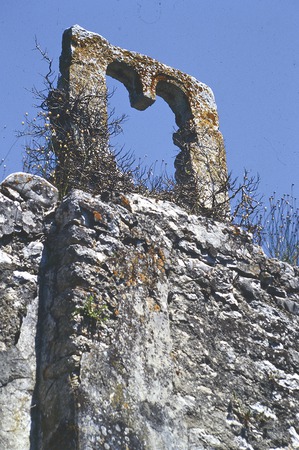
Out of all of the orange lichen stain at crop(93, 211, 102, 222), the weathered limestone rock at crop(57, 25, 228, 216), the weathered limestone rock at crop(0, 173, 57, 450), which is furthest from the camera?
the weathered limestone rock at crop(57, 25, 228, 216)

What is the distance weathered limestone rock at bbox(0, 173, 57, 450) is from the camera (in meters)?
4.42

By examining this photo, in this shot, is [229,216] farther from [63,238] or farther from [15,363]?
[15,363]

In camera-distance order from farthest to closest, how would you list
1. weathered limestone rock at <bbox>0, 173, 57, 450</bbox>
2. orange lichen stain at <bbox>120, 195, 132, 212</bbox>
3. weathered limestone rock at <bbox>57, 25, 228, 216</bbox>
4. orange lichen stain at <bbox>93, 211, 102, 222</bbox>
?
weathered limestone rock at <bbox>57, 25, 228, 216</bbox>
orange lichen stain at <bbox>120, 195, 132, 212</bbox>
orange lichen stain at <bbox>93, 211, 102, 222</bbox>
weathered limestone rock at <bbox>0, 173, 57, 450</bbox>

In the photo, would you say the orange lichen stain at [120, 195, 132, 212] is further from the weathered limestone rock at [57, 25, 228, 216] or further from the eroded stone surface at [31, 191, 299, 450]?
the weathered limestone rock at [57, 25, 228, 216]

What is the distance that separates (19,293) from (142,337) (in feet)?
2.38

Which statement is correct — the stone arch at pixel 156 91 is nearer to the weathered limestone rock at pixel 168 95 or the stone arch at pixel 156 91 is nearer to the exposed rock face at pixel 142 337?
the weathered limestone rock at pixel 168 95

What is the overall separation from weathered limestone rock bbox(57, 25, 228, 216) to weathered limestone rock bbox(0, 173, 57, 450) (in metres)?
1.35

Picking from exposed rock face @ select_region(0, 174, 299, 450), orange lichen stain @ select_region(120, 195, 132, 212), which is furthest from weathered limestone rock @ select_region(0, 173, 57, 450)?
orange lichen stain @ select_region(120, 195, 132, 212)

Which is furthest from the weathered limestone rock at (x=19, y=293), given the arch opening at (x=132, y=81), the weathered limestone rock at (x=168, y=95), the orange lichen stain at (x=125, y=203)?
the arch opening at (x=132, y=81)

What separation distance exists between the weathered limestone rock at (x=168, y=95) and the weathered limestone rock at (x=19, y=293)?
4.42ft

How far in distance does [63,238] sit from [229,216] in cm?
187

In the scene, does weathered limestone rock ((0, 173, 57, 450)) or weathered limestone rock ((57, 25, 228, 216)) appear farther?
weathered limestone rock ((57, 25, 228, 216))

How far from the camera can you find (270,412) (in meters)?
5.39

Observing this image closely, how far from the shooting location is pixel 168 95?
7762 mm
